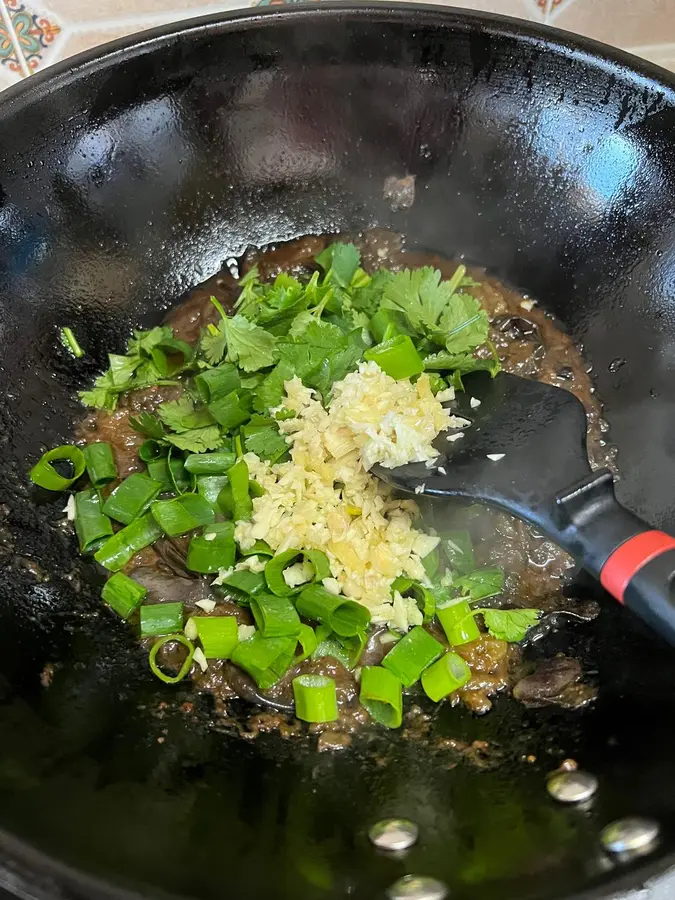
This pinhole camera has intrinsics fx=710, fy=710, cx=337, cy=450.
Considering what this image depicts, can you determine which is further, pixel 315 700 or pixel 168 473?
pixel 168 473

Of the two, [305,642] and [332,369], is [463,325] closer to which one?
[332,369]

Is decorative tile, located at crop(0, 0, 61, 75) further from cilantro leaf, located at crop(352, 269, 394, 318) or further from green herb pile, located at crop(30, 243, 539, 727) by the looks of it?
cilantro leaf, located at crop(352, 269, 394, 318)

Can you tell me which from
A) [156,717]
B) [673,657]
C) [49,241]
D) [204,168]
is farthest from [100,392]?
[673,657]

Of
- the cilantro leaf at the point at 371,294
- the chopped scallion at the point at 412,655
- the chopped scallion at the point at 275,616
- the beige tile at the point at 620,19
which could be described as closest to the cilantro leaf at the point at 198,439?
the chopped scallion at the point at 275,616

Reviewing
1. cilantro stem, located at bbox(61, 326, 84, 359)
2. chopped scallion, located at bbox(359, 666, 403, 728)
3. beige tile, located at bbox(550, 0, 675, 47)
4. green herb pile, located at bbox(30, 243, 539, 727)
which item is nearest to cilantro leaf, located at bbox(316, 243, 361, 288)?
green herb pile, located at bbox(30, 243, 539, 727)

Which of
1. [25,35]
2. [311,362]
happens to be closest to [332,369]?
[311,362]

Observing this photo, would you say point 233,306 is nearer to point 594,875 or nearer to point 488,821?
point 488,821

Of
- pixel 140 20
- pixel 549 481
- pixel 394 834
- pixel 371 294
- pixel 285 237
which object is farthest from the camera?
pixel 140 20
